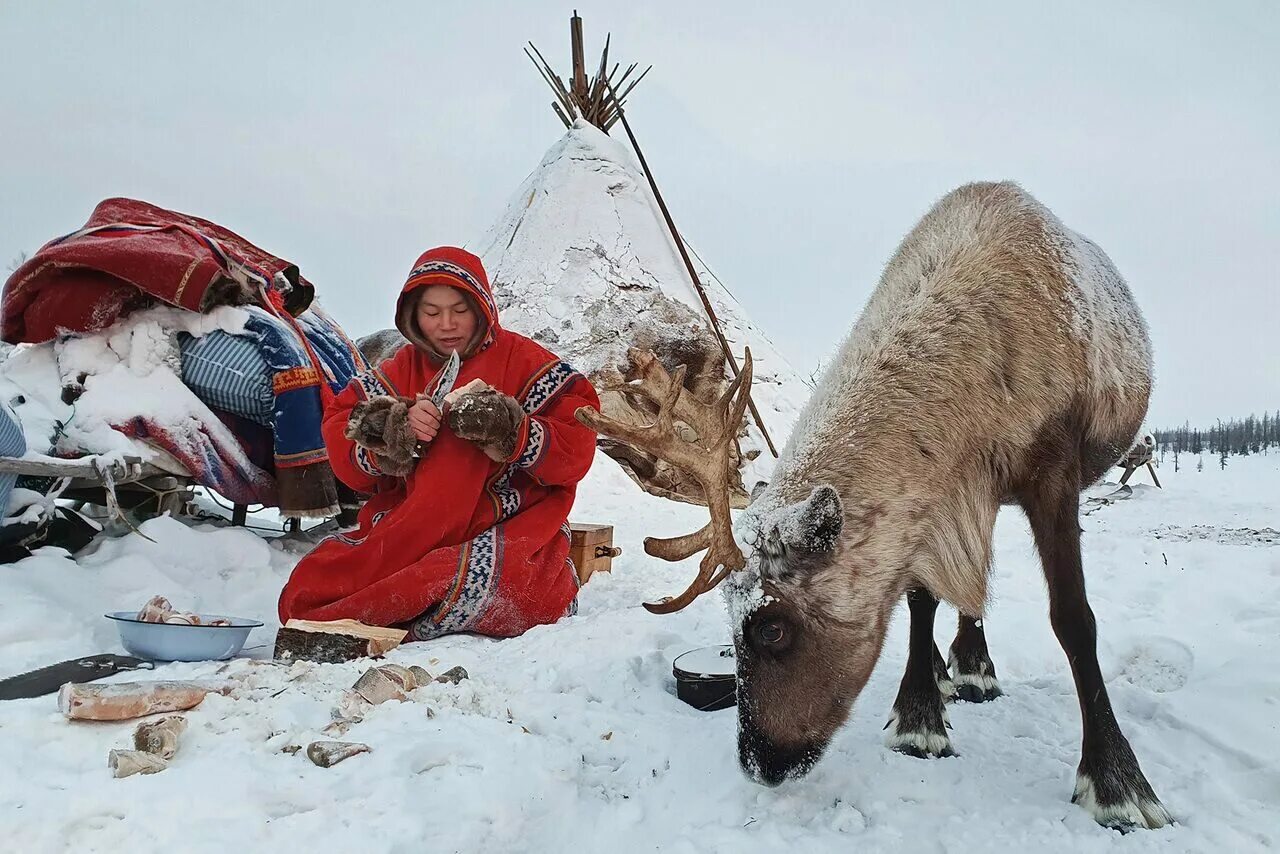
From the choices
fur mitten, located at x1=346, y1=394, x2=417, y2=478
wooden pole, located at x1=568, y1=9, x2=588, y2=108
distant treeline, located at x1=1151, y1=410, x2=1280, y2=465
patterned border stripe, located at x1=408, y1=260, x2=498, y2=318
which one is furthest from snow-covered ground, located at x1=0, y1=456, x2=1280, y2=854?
distant treeline, located at x1=1151, y1=410, x2=1280, y2=465

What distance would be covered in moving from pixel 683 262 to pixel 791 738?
25.0ft

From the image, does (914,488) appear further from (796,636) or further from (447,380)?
(447,380)

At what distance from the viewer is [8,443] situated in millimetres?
2863

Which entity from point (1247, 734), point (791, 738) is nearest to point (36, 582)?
point (791, 738)

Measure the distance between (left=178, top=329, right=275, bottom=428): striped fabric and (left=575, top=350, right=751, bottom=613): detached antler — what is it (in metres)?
2.25

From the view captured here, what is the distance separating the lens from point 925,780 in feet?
6.34

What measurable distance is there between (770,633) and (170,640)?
6.23 ft

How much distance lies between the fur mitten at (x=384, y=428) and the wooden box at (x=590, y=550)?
4.10 feet

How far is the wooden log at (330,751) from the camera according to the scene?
1.68 meters

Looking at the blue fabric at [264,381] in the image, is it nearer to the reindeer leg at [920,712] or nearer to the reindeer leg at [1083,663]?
the reindeer leg at [920,712]

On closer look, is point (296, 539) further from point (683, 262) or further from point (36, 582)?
point (683, 262)

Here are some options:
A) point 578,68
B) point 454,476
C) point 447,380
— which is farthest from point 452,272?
point 578,68

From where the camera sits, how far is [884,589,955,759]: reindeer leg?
221cm

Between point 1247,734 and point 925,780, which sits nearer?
point 925,780
